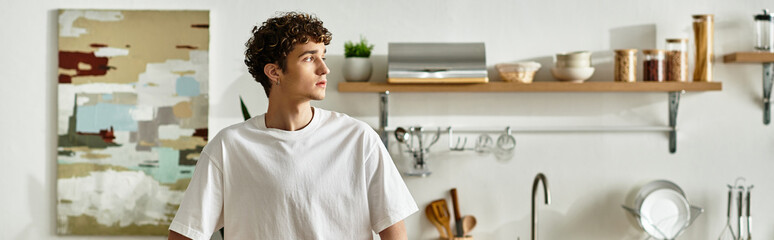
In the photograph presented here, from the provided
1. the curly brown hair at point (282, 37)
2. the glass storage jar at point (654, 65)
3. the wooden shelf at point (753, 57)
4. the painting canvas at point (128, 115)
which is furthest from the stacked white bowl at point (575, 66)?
the curly brown hair at point (282, 37)

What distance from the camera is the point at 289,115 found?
57.9 inches

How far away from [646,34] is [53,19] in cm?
230

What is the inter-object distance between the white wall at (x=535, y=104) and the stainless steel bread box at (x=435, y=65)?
153 millimetres

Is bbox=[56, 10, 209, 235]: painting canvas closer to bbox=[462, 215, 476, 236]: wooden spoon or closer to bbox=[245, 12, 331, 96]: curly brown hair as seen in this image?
bbox=[462, 215, 476, 236]: wooden spoon

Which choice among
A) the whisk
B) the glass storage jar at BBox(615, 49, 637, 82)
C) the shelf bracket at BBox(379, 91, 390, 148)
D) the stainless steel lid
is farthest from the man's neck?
the whisk

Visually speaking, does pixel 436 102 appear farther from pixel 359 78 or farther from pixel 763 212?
pixel 763 212

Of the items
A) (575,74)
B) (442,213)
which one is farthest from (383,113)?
(575,74)

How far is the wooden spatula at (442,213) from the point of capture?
2848mm

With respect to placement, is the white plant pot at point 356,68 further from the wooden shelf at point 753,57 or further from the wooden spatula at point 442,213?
the wooden shelf at point 753,57

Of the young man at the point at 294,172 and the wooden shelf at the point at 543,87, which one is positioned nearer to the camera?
the young man at the point at 294,172

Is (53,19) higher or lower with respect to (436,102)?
higher

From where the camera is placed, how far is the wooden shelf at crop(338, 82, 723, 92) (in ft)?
8.89

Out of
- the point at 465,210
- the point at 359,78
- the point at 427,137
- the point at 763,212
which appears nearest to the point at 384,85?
the point at 359,78

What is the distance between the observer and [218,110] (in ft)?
9.46
